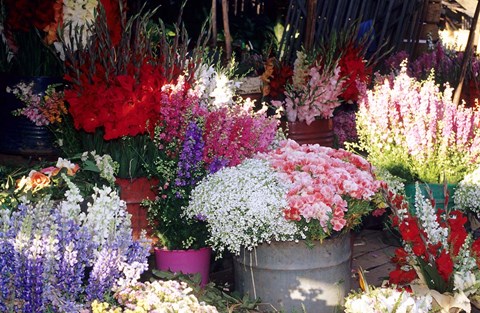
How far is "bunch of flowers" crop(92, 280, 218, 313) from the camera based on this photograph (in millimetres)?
2740

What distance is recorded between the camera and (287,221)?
11.9 feet

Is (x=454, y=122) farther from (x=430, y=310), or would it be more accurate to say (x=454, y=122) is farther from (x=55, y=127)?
(x=55, y=127)

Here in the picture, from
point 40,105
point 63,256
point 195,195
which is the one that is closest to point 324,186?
point 195,195

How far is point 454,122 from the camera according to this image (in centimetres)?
500

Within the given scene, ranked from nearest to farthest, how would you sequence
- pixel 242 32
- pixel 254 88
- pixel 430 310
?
pixel 430 310 → pixel 254 88 → pixel 242 32

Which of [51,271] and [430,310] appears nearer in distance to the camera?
[51,271]

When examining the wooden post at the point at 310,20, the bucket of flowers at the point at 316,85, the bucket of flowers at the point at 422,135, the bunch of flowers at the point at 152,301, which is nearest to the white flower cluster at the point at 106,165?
the bunch of flowers at the point at 152,301

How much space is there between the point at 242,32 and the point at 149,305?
229 inches

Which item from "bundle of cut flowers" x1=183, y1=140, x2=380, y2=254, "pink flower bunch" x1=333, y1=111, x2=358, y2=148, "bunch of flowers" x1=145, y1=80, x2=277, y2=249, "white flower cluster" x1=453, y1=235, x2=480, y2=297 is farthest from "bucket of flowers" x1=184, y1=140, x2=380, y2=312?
"pink flower bunch" x1=333, y1=111, x2=358, y2=148

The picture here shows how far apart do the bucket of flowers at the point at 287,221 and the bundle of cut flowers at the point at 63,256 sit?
0.78 m

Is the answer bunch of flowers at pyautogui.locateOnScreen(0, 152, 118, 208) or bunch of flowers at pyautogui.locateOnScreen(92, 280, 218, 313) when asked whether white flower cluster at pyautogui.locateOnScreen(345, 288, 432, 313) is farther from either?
bunch of flowers at pyautogui.locateOnScreen(0, 152, 118, 208)

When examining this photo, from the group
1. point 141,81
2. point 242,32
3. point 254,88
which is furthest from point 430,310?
point 242,32

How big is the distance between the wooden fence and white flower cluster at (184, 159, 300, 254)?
317cm

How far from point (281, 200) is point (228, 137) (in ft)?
1.74
